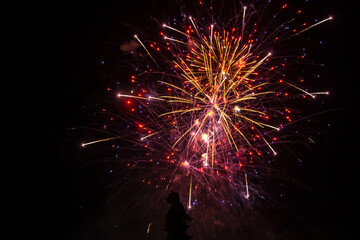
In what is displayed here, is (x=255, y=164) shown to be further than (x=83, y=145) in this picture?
No

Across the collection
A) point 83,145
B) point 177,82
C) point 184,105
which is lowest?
point 83,145

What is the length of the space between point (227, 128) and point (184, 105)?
5.99 ft

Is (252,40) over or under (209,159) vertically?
over

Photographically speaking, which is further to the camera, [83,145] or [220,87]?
[83,145]

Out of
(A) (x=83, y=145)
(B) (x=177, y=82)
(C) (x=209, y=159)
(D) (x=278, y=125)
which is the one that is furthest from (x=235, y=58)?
(A) (x=83, y=145)

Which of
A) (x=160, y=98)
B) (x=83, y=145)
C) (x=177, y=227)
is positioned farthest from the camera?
(x=83, y=145)

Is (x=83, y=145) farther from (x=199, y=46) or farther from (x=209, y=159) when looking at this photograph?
(x=199, y=46)

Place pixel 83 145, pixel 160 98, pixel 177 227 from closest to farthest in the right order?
1. pixel 177 227
2. pixel 160 98
3. pixel 83 145

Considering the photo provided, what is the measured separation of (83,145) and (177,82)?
4798 millimetres

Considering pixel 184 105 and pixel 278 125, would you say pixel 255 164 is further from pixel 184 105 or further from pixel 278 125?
pixel 184 105

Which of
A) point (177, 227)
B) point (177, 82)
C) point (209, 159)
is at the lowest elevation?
point (177, 227)

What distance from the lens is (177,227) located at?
26.5 ft

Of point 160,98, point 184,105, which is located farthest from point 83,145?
point 184,105

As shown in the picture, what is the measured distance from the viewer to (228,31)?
844 centimetres
